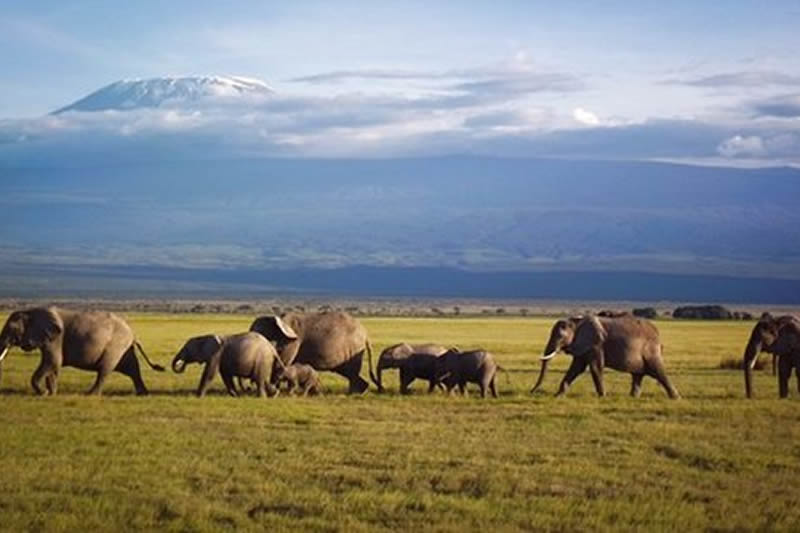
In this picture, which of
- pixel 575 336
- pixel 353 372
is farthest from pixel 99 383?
pixel 575 336

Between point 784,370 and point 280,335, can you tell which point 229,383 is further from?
point 784,370

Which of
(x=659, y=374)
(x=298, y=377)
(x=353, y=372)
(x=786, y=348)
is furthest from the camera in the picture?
(x=353, y=372)

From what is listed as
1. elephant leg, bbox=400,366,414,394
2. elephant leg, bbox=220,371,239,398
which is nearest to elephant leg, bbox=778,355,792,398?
elephant leg, bbox=400,366,414,394

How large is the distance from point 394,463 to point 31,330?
11.2 metres

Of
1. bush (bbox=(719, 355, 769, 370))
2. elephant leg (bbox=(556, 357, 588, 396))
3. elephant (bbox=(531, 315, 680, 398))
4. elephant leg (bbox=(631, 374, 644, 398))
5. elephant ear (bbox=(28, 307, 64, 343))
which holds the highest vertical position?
elephant ear (bbox=(28, 307, 64, 343))

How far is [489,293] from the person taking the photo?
7790 inches

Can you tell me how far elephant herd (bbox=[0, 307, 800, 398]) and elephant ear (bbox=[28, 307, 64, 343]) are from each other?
0.06 feet

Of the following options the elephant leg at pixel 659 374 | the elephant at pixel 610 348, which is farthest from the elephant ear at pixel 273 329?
the elephant leg at pixel 659 374

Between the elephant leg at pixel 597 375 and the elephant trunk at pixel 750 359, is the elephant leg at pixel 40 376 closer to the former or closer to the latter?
the elephant leg at pixel 597 375

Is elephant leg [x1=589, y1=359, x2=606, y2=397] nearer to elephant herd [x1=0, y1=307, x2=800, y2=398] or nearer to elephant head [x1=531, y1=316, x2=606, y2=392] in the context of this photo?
elephant herd [x1=0, y1=307, x2=800, y2=398]

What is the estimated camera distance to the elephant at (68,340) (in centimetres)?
2511

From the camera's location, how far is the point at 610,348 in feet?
90.4

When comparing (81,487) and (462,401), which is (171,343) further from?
(81,487)

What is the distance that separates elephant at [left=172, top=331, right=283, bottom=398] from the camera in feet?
83.6
